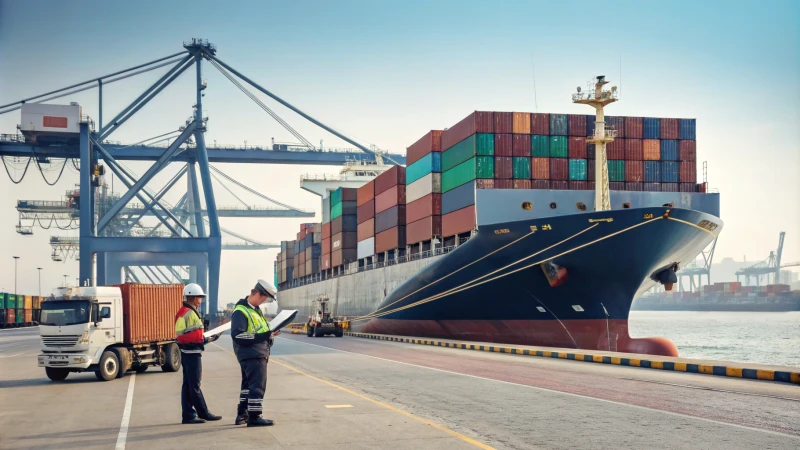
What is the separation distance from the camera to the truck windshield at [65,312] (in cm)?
1716

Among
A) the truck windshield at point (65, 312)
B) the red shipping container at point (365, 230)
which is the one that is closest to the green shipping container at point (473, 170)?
the red shipping container at point (365, 230)

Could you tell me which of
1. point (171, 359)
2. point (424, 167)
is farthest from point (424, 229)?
point (171, 359)

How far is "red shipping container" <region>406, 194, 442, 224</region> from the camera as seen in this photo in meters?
35.9

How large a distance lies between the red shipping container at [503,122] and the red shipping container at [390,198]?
11.5m

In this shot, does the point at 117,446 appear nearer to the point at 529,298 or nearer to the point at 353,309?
the point at 529,298

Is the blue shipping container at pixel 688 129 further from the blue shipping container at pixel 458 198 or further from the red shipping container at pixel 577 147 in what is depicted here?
the blue shipping container at pixel 458 198

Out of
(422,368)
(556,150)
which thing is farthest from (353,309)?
(422,368)

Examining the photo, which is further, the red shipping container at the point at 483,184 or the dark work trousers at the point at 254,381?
the red shipping container at the point at 483,184

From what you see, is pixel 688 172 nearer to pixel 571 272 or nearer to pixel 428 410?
pixel 571 272

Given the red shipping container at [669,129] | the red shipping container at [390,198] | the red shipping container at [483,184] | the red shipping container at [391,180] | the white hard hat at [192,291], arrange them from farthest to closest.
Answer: the red shipping container at [391,180], the red shipping container at [390,198], the red shipping container at [669,129], the red shipping container at [483,184], the white hard hat at [192,291]

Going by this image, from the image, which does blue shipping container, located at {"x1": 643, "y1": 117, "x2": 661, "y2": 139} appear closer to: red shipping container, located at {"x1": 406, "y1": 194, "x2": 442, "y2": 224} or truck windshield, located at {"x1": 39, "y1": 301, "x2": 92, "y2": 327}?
red shipping container, located at {"x1": 406, "y1": 194, "x2": 442, "y2": 224}

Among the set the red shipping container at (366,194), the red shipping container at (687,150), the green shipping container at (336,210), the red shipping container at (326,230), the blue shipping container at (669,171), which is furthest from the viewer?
the red shipping container at (326,230)

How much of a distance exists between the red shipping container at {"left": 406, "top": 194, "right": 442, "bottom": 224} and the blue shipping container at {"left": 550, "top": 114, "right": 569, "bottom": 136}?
6579 mm

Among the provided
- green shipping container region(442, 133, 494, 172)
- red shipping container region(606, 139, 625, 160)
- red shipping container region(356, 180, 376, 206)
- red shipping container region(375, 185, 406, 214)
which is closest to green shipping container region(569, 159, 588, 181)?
red shipping container region(606, 139, 625, 160)
